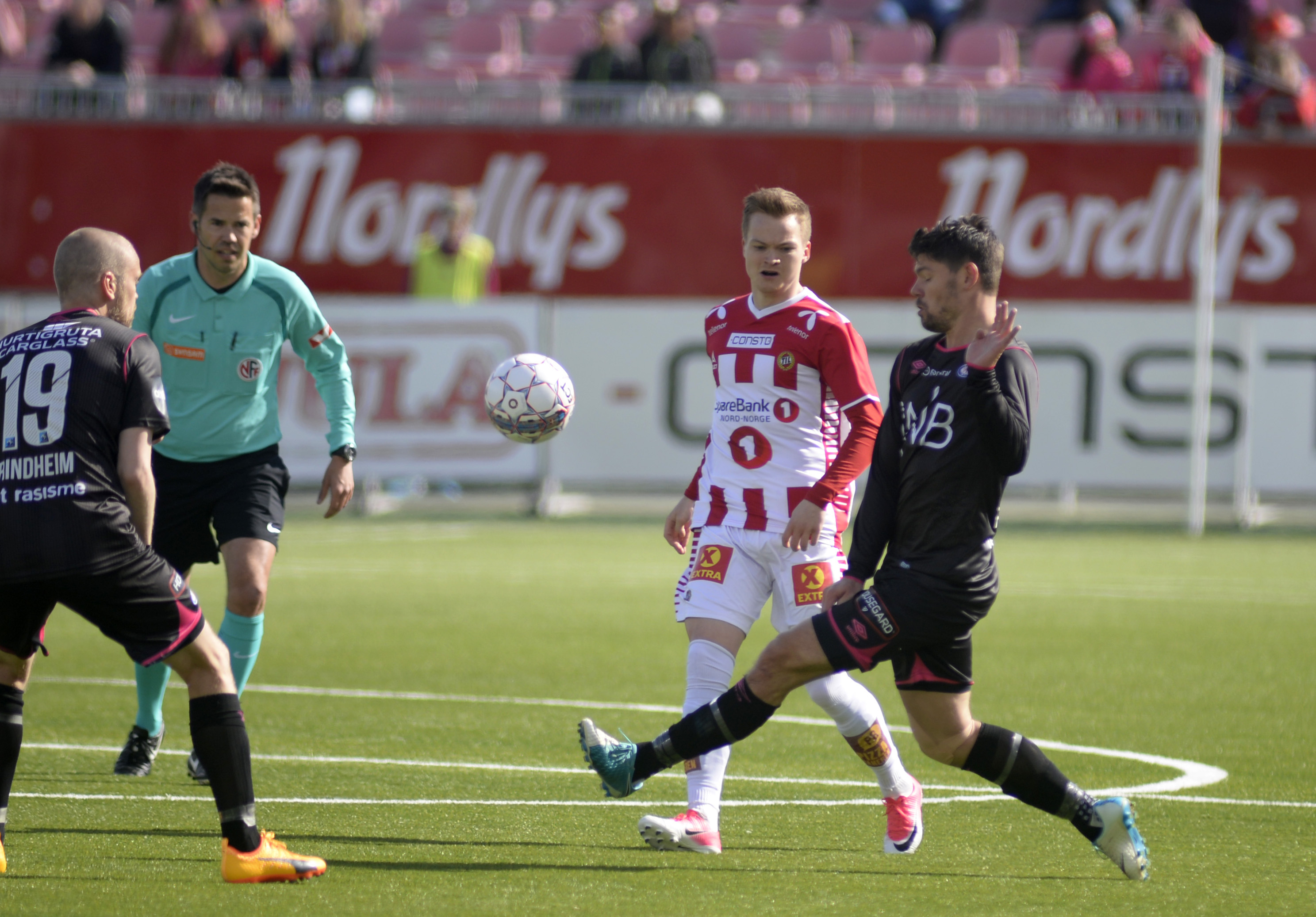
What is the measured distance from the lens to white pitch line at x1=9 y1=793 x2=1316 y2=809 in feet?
20.2

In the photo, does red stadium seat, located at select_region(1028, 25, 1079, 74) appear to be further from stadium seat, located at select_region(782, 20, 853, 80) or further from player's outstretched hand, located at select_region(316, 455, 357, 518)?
player's outstretched hand, located at select_region(316, 455, 357, 518)

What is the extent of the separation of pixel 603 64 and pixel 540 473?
4.44 m

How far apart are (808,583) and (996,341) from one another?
1.20m

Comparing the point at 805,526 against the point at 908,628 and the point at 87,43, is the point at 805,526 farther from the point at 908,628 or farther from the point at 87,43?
the point at 87,43

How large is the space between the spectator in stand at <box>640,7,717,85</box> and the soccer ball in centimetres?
1157

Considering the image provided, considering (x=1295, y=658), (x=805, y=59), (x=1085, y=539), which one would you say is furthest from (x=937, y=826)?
(x=805, y=59)

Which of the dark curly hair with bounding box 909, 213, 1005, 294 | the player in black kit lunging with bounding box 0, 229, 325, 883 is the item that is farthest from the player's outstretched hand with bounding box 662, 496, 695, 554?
the player in black kit lunging with bounding box 0, 229, 325, 883

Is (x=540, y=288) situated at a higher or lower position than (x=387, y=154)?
lower

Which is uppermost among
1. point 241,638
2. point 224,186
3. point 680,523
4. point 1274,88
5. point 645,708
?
point 1274,88

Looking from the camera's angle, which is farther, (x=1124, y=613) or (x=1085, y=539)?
(x=1085, y=539)

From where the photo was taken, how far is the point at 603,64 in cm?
1833

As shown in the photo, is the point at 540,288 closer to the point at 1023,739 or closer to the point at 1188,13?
the point at 1188,13

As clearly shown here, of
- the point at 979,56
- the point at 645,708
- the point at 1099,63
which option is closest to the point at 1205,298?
the point at 1099,63

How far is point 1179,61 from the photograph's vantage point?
17.6 meters
